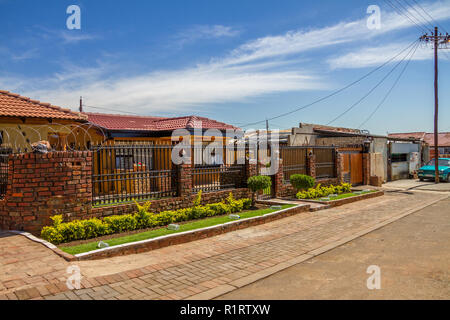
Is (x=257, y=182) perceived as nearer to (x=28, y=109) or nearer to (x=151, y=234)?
(x=151, y=234)

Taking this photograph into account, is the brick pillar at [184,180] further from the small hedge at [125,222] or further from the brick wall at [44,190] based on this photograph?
the brick wall at [44,190]

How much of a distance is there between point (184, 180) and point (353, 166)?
12143 mm

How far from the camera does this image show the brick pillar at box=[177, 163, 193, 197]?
962 cm

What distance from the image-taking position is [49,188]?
23.5 ft

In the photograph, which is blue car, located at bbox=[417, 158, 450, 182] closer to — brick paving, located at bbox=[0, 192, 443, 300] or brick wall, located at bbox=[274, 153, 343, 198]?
brick wall, located at bbox=[274, 153, 343, 198]

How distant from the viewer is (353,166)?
61.6 ft

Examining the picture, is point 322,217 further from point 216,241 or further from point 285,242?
point 216,241

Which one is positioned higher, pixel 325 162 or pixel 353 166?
pixel 325 162

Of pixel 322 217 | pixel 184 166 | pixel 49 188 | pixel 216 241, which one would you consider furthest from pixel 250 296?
pixel 322 217
